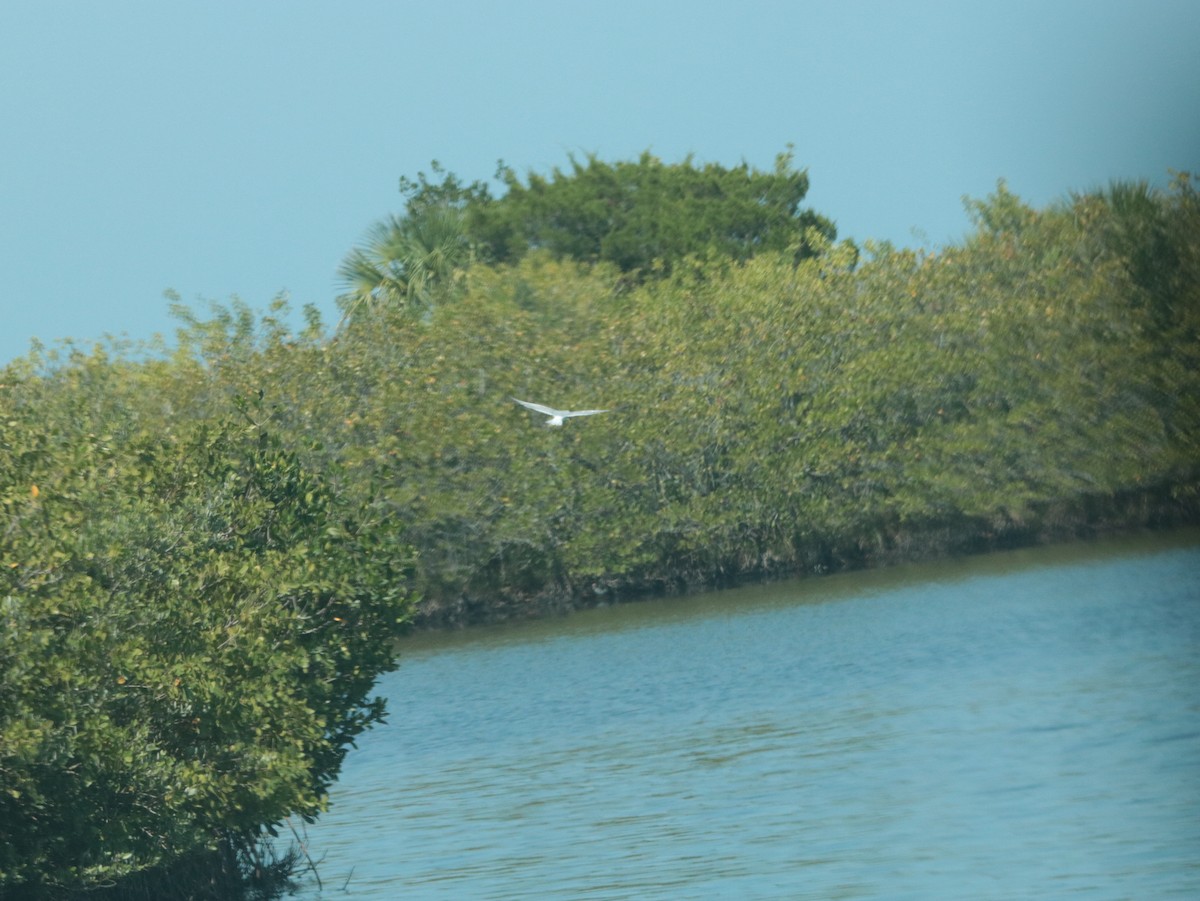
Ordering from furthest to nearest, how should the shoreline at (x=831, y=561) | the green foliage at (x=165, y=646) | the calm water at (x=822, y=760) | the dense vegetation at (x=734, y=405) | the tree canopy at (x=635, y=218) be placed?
the tree canopy at (x=635, y=218), the shoreline at (x=831, y=561), the dense vegetation at (x=734, y=405), the calm water at (x=822, y=760), the green foliage at (x=165, y=646)

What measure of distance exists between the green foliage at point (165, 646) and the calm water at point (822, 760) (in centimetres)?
221

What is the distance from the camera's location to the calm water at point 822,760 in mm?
14555

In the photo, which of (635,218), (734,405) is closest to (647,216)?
(635,218)

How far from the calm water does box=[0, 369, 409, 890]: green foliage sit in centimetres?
221

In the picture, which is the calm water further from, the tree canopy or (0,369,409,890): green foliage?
the tree canopy

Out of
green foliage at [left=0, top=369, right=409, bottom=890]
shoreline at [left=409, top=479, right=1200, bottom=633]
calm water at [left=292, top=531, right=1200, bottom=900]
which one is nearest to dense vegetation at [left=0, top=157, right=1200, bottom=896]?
shoreline at [left=409, top=479, right=1200, bottom=633]

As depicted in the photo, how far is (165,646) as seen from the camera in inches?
554

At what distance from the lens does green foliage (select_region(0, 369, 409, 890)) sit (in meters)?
13.0

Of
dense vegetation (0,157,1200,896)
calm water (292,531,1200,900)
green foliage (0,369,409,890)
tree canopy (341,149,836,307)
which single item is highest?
tree canopy (341,149,836,307)

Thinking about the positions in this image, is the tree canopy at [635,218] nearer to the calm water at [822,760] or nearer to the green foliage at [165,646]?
the calm water at [822,760]

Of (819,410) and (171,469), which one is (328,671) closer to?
(171,469)

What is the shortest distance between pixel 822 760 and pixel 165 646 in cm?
840

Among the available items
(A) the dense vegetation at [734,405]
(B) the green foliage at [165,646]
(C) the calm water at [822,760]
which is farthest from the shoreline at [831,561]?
(B) the green foliage at [165,646]

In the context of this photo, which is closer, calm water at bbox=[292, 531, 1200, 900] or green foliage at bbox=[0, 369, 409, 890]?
green foliage at bbox=[0, 369, 409, 890]
